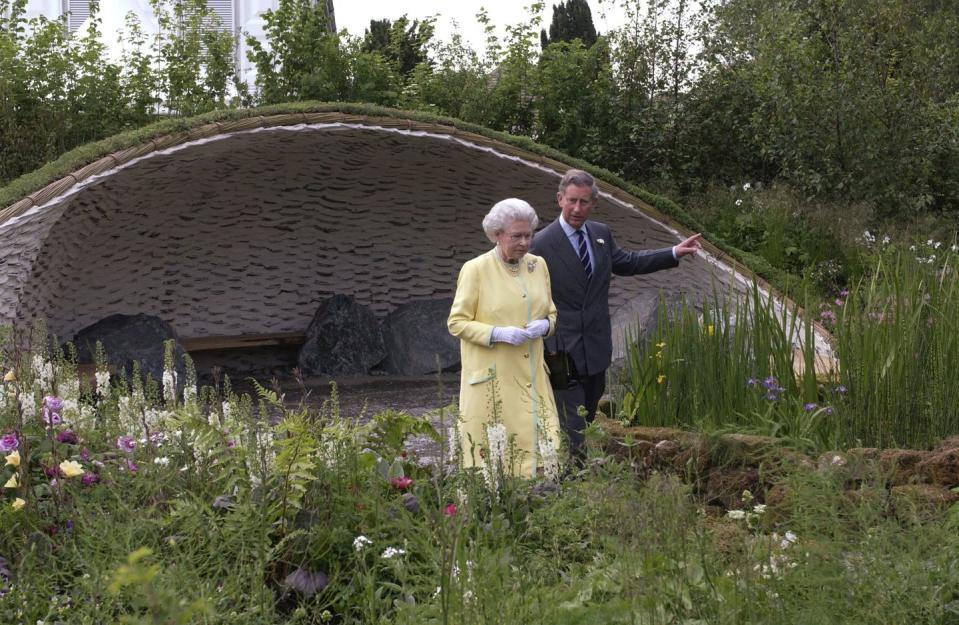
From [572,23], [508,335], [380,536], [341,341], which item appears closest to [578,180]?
[508,335]

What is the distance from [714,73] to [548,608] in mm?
12449

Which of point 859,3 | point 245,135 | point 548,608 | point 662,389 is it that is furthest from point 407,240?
point 548,608

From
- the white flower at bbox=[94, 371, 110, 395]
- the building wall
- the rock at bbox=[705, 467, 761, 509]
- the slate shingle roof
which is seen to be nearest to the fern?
the white flower at bbox=[94, 371, 110, 395]

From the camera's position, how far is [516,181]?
10906 mm

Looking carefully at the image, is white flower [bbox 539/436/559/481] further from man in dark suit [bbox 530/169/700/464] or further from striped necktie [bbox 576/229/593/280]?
striped necktie [bbox 576/229/593/280]

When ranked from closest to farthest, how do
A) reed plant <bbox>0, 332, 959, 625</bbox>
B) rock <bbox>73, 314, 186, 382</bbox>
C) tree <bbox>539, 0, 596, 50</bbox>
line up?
reed plant <bbox>0, 332, 959, 625</bbox> → rock <bbox>73, 314, 186, 382</bbox> → tree <bbox>539, 0, 596, 50</bbox>

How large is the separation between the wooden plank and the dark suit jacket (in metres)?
6.53

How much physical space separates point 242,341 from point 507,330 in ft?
24.1

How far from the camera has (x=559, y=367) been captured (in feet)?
17.3

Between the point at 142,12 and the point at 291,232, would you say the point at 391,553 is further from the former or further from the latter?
the point at 142,12

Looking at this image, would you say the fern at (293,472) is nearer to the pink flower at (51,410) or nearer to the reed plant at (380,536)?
the reed plant at (380,536)

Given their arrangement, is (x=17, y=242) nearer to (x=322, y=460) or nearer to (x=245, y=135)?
(x=245, y=135)

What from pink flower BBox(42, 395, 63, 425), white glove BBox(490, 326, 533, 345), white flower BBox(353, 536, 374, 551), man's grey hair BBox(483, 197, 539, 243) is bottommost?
white flower BBox(353, 536, 374, 551)

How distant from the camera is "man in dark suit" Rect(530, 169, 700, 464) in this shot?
5.32m
